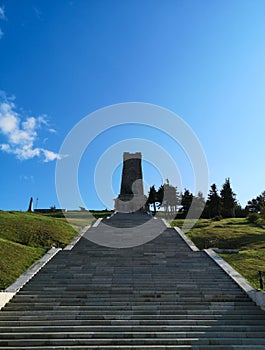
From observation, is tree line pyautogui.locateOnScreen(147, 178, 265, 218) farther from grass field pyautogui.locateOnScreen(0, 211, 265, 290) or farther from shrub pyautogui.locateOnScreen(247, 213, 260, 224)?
grass field pyautogui.locateOnScreen(0, 211, 265, 290)

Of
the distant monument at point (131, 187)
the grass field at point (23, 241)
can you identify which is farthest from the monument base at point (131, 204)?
the grass field at point (23, 241)

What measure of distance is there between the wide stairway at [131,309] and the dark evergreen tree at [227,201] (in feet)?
81.8

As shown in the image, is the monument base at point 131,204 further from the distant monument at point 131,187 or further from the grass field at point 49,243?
the grass field at point 49,243

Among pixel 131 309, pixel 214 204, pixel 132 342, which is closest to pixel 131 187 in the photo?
pixel 214 204

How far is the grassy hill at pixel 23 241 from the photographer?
10797 millimetres

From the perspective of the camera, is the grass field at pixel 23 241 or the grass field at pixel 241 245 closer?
the grass field at pixel 23 241

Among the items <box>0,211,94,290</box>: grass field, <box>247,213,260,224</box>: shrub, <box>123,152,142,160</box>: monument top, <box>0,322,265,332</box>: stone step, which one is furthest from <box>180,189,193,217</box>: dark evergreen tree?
<box>0,322,265,332</box>: stone step

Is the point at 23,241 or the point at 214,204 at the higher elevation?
the point at 214,204

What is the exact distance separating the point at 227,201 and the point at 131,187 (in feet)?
35.4

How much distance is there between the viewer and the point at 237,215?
125ft

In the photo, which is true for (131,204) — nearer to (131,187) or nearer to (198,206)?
(131,187)

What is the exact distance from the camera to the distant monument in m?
33.8

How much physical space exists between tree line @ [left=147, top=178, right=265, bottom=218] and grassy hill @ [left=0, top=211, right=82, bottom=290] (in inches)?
781

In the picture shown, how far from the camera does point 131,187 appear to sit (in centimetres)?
3694
